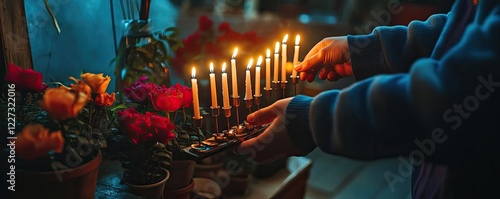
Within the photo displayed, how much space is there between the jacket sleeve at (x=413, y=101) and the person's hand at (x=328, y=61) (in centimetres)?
44

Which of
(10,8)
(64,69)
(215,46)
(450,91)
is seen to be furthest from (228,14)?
(450,91)

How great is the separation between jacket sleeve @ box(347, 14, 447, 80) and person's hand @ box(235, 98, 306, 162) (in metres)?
0.37

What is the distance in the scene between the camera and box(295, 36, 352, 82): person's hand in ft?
3.88

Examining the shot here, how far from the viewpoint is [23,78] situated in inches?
31.9

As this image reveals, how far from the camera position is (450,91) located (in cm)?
68

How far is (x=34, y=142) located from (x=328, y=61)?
0.77m

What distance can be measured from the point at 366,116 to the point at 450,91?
13 cm

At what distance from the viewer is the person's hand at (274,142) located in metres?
0.84

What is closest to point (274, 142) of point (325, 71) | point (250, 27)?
point (325, 71)

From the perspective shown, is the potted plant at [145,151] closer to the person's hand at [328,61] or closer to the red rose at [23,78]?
the red rose at [23,78]

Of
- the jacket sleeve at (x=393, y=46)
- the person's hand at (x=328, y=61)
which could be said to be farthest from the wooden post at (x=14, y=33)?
the jacket sleeve at (x=393, y=46)

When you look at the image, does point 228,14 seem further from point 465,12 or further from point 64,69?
point 465,12

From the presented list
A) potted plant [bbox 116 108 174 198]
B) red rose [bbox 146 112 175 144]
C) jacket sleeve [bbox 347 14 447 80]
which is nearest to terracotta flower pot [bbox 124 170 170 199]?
potted plant [bbox 116 108 174 198]

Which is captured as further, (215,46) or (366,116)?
(215,46)
